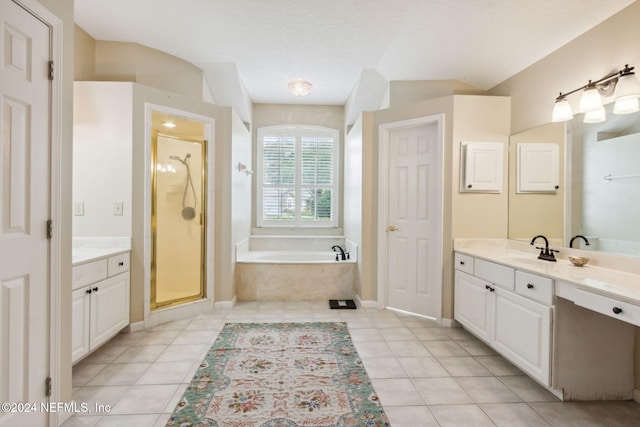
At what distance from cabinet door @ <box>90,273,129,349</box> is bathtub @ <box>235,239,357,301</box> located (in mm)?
1323

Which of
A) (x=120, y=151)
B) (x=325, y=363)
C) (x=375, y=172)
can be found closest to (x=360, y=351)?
(x=325, y=363)

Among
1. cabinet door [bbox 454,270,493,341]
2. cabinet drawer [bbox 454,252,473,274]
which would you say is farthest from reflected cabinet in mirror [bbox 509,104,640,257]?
cabinet door [bbox 454,270,493,341]

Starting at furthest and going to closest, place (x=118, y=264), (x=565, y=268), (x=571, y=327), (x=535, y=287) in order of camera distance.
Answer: (x=118, y=264), (x=565, y=268), (x=535, y=287), (x=571, y=327)

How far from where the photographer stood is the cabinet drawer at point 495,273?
2.25 meters

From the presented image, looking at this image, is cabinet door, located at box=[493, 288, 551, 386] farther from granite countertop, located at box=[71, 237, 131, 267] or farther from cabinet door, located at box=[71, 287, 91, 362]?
granite countertop, located at box=[71, 237, 131, 267]

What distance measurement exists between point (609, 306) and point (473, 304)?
1.22 metres

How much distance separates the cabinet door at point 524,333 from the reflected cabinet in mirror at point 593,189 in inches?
27.6

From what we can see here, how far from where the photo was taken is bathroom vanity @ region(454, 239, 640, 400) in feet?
5.65

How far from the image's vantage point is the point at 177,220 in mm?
3338

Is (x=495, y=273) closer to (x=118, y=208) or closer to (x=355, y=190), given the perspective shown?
(x=355, y=190)

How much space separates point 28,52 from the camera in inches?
56.6

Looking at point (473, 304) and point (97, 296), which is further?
point (473, 304)

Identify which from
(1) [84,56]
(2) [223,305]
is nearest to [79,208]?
(1) [84,56]

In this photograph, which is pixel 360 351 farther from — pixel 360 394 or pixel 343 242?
pixel 343 242
